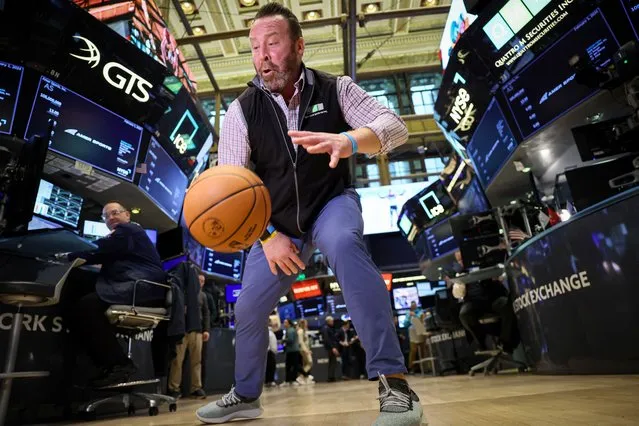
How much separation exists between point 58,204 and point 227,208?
5759mm

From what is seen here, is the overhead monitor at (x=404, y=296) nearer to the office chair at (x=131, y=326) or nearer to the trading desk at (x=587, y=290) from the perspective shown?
the trading desk at (x=587, y=290)

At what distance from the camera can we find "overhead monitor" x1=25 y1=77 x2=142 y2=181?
539cm

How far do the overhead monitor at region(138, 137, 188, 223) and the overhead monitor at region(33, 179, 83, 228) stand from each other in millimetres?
991

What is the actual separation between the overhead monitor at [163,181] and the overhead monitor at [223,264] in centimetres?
308

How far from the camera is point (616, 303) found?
3.03 meters

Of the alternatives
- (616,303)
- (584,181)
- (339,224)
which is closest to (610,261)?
(616,303)

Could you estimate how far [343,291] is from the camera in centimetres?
177

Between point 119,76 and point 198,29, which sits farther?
point 198,29

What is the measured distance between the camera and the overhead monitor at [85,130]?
539cm

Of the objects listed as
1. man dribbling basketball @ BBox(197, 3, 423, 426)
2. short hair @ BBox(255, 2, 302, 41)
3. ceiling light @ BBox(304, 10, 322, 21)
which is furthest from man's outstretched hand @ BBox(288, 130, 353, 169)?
ceiling light @ BBox(304, 10, 322, 21)

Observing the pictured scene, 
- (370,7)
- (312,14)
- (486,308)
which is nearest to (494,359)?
(486,308)

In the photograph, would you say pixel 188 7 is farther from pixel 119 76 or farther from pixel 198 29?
pixel 119 76

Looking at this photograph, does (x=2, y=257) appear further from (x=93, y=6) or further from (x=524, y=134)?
(x=524, y=134)

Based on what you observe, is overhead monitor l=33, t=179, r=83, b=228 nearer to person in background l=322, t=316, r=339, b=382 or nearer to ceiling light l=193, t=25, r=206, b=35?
ceiling light l=193, t=25, r=206, b=35
